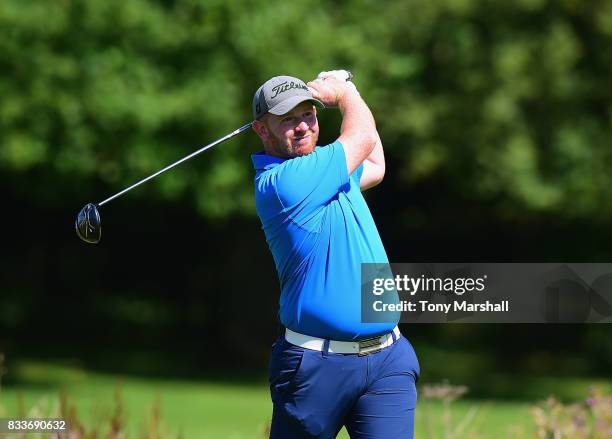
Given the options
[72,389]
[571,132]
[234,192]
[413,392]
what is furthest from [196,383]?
[413,392]

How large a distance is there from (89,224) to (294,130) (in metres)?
1.28

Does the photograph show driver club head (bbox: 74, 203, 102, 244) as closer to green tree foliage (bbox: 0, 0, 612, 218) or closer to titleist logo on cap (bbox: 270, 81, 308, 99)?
titleist logo on cap (bbox: 270, 81, 308, 99)

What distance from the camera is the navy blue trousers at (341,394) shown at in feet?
15.4

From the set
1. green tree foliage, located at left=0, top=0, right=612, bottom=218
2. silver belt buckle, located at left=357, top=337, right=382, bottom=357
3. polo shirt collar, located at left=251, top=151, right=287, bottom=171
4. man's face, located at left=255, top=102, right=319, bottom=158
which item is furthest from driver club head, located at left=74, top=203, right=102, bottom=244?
green tree foliage, located at left=0, top=0, right=612, bottom=218

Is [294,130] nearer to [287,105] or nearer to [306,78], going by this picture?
[287,105]

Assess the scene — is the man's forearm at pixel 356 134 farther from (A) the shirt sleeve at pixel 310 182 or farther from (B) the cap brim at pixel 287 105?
(B) the cap brim at pixel 287 105

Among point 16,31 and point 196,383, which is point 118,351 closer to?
point 196,383

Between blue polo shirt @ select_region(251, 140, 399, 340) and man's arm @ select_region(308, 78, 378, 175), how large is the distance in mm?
66

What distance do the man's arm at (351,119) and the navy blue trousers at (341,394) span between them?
2.51 feet

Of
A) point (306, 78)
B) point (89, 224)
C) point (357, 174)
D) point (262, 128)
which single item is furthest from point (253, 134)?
point (262, 128)

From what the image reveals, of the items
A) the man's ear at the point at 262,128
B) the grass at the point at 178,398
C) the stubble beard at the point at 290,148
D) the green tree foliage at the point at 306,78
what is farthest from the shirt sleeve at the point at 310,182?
the green tree foliage at the point at 306,78

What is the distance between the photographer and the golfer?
15.4 ft

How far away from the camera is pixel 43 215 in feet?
82.0

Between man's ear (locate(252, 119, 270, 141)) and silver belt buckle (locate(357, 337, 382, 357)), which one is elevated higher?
man's ear (locate(252, 119, 270, 141))
